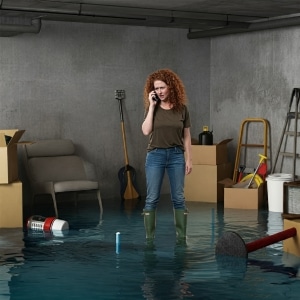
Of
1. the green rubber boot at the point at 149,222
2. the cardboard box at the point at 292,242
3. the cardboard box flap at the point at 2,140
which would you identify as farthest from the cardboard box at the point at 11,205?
the cardboard box at the point at 292,242

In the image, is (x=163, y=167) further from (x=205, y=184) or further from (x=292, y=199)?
(x=205, y=184)

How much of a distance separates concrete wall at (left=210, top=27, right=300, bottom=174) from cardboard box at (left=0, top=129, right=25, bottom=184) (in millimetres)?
3955

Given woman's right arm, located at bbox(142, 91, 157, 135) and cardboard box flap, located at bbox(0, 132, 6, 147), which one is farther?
cardboard box flap, located at bbox(0, 132, 6, 147)

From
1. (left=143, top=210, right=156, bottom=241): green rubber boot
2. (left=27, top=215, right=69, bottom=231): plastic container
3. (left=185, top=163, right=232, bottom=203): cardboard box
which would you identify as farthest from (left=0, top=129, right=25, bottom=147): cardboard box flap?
(left=185, top=163, right=232, bottom=203): cardboard box

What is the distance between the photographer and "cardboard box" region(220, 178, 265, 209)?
10.7 m

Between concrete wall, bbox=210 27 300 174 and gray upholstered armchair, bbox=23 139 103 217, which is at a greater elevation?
concrete wall, bbox=210 27 300 174

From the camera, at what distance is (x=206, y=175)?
11.5 metres

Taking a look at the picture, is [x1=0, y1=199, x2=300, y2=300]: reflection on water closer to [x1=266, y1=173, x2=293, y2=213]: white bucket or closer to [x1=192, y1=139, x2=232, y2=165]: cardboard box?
[x1=266, y1=173, x2=293, y2=213]: white bucket

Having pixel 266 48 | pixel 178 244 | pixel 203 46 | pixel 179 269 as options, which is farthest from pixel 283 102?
pixel 179 269

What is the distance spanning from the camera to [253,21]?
11.8 metres

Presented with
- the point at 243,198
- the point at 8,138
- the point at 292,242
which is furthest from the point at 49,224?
the point at 243,198

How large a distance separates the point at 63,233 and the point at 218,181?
3.43 m

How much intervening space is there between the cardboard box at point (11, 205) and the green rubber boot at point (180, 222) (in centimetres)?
201

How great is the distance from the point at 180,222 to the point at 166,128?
1019 mm
